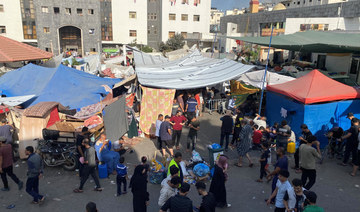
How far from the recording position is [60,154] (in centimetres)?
805

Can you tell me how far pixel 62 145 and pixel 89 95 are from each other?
5878mm

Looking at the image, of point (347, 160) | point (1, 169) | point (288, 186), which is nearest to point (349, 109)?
point (347, 160)

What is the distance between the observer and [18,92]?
1382 cm

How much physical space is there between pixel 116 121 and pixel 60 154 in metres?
2.21

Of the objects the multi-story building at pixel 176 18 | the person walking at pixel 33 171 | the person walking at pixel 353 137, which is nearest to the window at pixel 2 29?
the multi-story building at pixel 176 18

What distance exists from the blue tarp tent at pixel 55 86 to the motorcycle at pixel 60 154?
188 inches

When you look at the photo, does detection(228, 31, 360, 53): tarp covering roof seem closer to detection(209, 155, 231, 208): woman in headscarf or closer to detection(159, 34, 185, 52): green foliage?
detection(209, 155, 231, 208): woman in headscarf

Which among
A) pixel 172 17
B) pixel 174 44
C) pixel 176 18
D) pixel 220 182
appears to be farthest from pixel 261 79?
pixel 172 17

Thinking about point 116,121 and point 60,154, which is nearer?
point 60,154

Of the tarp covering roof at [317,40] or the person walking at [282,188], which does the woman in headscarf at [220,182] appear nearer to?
the person walking at [282,188]

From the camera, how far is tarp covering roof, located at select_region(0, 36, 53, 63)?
55.9 feet

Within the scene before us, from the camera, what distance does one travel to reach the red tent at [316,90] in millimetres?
9422

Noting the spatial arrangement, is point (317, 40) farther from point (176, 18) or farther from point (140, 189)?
point (176, 18)

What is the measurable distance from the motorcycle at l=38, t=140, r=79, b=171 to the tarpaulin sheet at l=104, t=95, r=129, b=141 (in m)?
1.24
